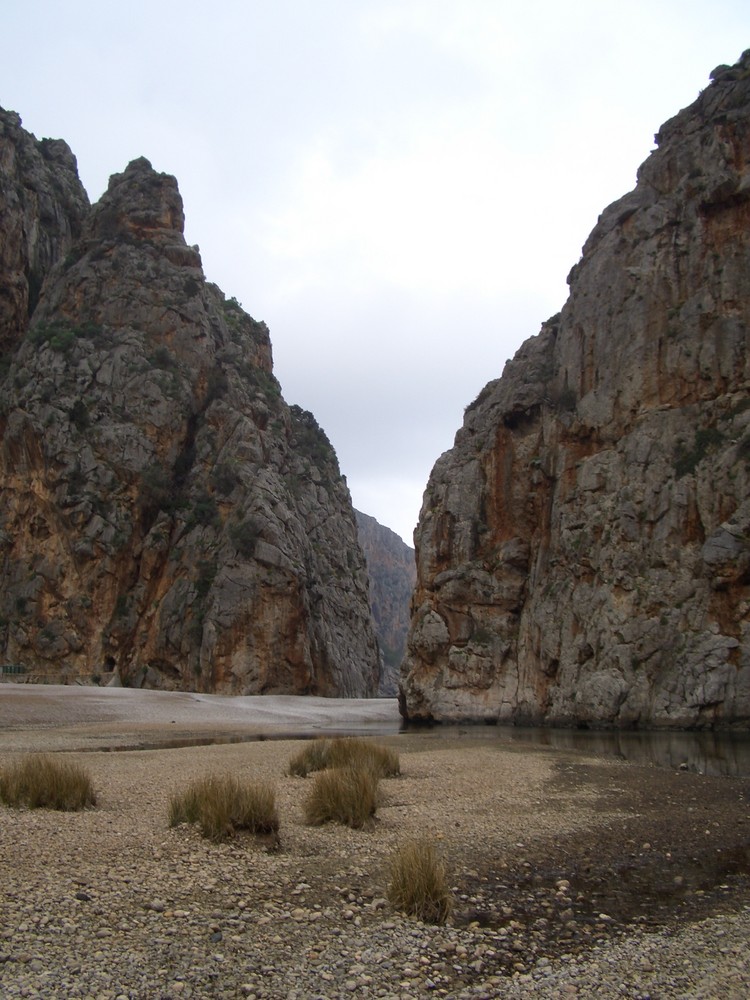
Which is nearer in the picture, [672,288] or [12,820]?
[12,820]

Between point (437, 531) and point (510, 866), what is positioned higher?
point (437, 531)

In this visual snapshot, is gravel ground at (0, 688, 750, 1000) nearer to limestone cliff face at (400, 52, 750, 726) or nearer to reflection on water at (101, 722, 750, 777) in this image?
reflection on water at (101, 722, 750, 777)

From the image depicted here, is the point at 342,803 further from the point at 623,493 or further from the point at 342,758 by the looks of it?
the point at 623,493

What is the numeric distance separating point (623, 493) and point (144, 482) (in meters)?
46.8

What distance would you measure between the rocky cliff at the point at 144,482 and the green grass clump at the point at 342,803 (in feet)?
182

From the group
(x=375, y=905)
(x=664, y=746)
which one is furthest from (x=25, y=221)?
(x=375, y=905)

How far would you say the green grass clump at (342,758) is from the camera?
1727 cm

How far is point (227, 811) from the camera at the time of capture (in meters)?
10.1

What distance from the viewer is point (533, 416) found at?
172 ft

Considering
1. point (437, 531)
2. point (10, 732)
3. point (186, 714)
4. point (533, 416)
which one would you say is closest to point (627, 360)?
point (533, 416)

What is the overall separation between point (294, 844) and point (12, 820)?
12.8ft

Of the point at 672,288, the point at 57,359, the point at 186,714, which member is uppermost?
the point at 57,359

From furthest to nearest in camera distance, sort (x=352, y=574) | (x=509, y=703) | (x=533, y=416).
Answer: (x=352, y=574) < (x=533, y=416) < (x=509, y=703)

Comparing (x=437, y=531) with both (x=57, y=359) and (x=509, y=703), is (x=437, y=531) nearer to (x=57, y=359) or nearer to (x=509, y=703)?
(x=509, y=703)
